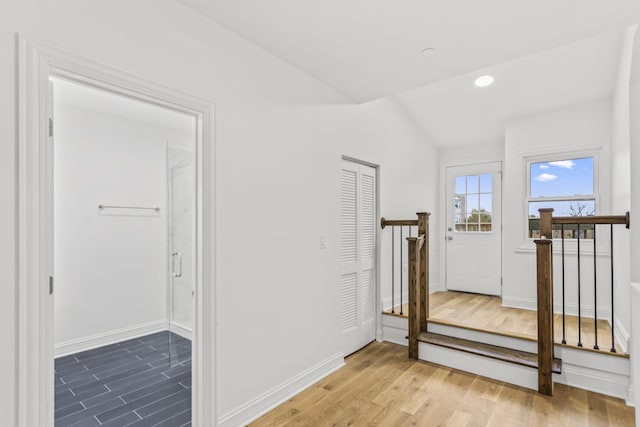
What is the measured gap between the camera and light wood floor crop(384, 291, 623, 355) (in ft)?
9.96

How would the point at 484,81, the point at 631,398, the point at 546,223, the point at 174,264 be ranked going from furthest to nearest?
the point at 484,81
the point at 174,264
the point at 546,223
the point at 631,398

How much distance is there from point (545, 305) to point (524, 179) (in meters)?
2.17

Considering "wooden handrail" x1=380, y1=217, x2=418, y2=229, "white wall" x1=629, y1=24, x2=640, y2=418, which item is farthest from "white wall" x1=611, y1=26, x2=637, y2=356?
"wooden handrail" x1=380, y1=217, x2=418, y2=229

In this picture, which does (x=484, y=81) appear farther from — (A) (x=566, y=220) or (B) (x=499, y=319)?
(B) (x=499, y=319)

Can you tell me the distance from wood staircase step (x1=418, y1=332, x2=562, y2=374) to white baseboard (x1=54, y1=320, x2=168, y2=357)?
9.74 feet

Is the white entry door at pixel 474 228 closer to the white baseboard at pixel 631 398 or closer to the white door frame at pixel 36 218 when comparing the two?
the white baseboard at pixel 631 398

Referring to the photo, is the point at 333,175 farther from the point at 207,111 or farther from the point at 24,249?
the point at 24,249

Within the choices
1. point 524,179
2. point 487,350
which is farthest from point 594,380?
point 524,179

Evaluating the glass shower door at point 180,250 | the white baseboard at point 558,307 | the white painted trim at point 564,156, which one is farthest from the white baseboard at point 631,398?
the glass shower door at point 180,250

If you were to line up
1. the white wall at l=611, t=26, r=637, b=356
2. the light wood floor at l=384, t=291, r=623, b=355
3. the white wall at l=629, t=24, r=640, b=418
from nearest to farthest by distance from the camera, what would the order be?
the white wall at l=629, t=24, r=640, b=418 → the white wall at l=611, t=26, r=637, b=356 → the light wood floor at l=384, t=291, r=623, b=355

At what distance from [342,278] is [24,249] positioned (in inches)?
94.5

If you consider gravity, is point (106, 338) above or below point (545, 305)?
below

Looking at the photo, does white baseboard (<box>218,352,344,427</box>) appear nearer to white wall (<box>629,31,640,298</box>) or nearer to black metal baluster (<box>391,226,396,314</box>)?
black metal baluster (<box>391,226,396,314</box>)

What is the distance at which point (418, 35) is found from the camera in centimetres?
210
